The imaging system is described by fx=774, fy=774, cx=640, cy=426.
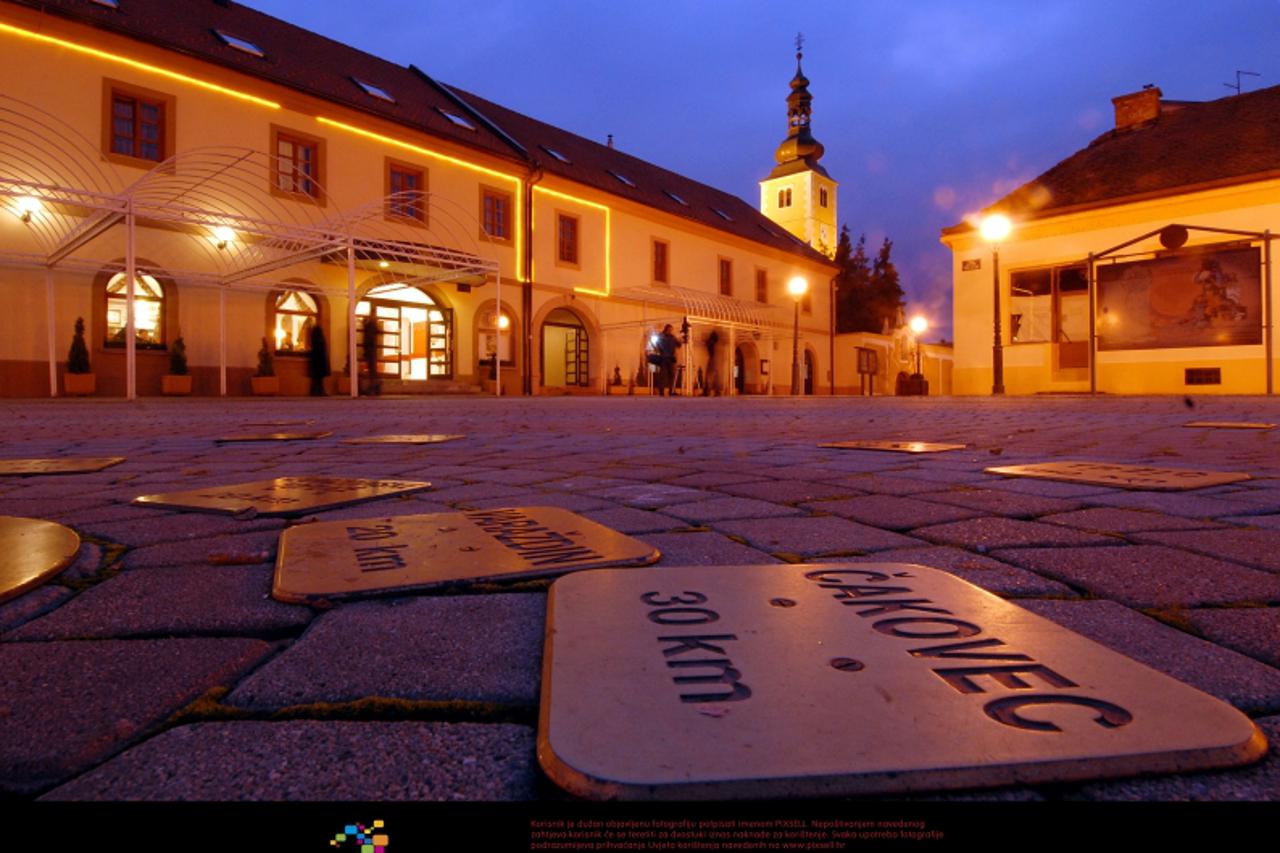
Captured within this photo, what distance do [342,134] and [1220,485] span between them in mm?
19930

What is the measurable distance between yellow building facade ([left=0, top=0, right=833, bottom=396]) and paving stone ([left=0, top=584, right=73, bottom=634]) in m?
11.1

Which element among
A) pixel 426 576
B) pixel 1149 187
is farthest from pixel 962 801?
pixel 1149 187

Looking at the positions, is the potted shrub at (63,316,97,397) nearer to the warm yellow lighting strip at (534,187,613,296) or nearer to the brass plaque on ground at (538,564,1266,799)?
the warm yellow lighting strip at (534,187,613,296)

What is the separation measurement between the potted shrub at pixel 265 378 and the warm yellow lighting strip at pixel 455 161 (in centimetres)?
588

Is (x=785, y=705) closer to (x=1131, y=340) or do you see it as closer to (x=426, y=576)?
(x=426, y=576)

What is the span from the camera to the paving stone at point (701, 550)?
1825 mm

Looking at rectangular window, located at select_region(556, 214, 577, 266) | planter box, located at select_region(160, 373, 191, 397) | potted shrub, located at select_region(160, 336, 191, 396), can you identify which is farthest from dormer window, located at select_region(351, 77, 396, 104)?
planter box, located at select_region(160, 373, 191, 397)

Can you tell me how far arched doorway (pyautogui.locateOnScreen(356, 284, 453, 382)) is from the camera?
2022cm

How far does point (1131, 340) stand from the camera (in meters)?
17.5

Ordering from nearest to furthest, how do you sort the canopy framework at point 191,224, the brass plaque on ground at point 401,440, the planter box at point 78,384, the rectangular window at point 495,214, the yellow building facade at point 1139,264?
the brass plaque on ground at point 401,440 < the canopy framework at point 191,224 < the planter box at point 78,384 < the yellow building facade at point 1139,264 < the rectangular window at point 495,214

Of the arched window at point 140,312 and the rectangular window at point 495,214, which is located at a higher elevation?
the rectangular window at point 495,214

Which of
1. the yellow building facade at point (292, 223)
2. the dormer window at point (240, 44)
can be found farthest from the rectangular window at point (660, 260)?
the dormer window at point (240, 44)

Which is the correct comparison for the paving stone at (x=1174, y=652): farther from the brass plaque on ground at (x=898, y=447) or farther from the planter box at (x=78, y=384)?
the planter box at (x=78, y=384)


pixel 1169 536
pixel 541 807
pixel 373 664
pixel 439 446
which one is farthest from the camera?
pixel 439 446
